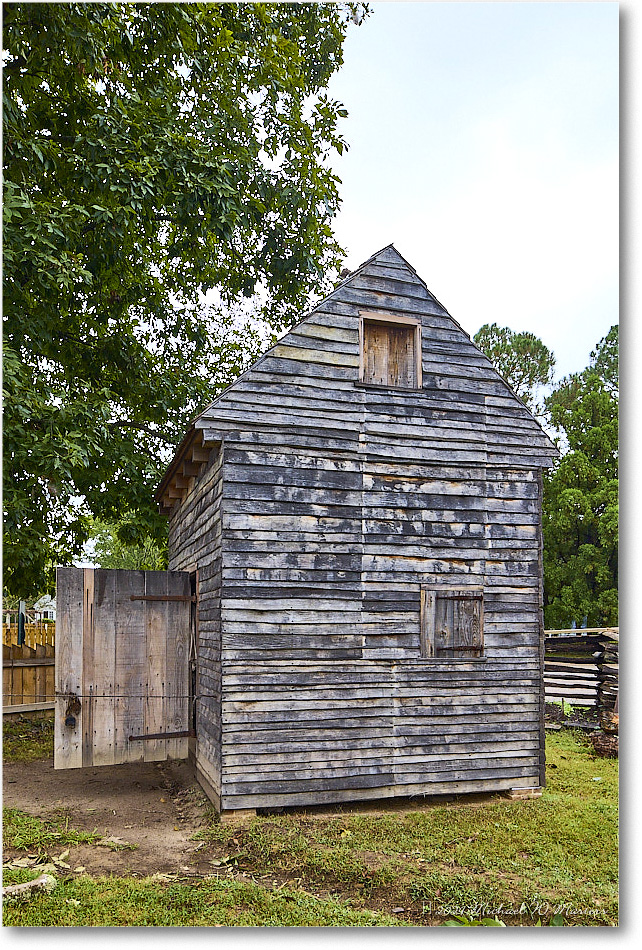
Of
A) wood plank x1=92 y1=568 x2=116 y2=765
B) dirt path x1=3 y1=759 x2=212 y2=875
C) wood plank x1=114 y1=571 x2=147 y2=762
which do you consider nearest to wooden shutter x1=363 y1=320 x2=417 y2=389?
wood plank x1=114 y1=571 x2=147 y2=762

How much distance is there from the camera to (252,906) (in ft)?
15.1

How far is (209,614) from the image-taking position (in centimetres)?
691

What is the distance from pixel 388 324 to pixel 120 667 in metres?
4.26

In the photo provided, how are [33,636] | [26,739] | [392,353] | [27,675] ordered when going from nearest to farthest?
1. [392,353]
2. [26,739]
3. [27,675]
4. [33,636]

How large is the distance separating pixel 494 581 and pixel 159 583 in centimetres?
341

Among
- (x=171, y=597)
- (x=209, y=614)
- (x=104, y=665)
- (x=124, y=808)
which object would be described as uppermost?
(x=171, y=597)

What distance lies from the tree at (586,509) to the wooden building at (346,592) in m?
8.50

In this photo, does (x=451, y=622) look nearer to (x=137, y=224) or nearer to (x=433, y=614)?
(x=433, y=614)

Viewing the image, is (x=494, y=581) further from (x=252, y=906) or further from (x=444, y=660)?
(x=252, y=906)

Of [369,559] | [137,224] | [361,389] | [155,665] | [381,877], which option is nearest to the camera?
[381,877]

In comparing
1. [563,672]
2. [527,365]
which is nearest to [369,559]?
[563,672]

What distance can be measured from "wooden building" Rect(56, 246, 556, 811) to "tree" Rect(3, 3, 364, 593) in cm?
235

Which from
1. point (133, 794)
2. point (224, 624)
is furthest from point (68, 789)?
point (224, 624)

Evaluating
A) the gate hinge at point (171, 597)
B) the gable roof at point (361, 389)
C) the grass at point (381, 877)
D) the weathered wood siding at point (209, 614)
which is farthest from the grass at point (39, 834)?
the gable roof at point (361, 389)
